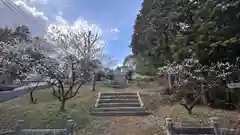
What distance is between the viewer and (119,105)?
560 inches

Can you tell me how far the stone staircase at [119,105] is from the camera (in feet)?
42.1

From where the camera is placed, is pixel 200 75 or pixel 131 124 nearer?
pixel 131 124

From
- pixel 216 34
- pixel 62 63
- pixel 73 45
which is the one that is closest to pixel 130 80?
pixel 73 45

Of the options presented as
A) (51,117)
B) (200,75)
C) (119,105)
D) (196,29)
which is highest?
(196,29)

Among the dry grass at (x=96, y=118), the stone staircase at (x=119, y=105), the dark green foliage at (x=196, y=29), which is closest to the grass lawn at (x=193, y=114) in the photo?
the dry grass at (x=96, y=118)

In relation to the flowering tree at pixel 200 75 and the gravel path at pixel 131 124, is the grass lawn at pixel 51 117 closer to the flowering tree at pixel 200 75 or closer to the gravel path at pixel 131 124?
the gravel path at pixel 131 124

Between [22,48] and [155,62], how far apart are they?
9.09 meters

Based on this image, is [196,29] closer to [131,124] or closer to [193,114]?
[193,114]

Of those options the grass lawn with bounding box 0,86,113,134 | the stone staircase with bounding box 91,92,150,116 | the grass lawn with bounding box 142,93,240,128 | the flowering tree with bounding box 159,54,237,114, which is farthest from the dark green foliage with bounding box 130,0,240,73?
the grass lawn with bounding box 0,86,113,134

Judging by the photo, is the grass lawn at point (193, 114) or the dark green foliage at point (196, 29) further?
the dark green foliage at point (196, 29)

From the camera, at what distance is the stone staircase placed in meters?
12.8

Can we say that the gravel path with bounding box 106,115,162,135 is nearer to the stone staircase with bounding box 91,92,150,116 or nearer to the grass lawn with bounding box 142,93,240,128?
the grass lawn with bounding box 142,93,240,128

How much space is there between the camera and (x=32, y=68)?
649 inches

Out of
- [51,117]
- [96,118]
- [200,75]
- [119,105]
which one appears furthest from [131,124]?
[200,75]
